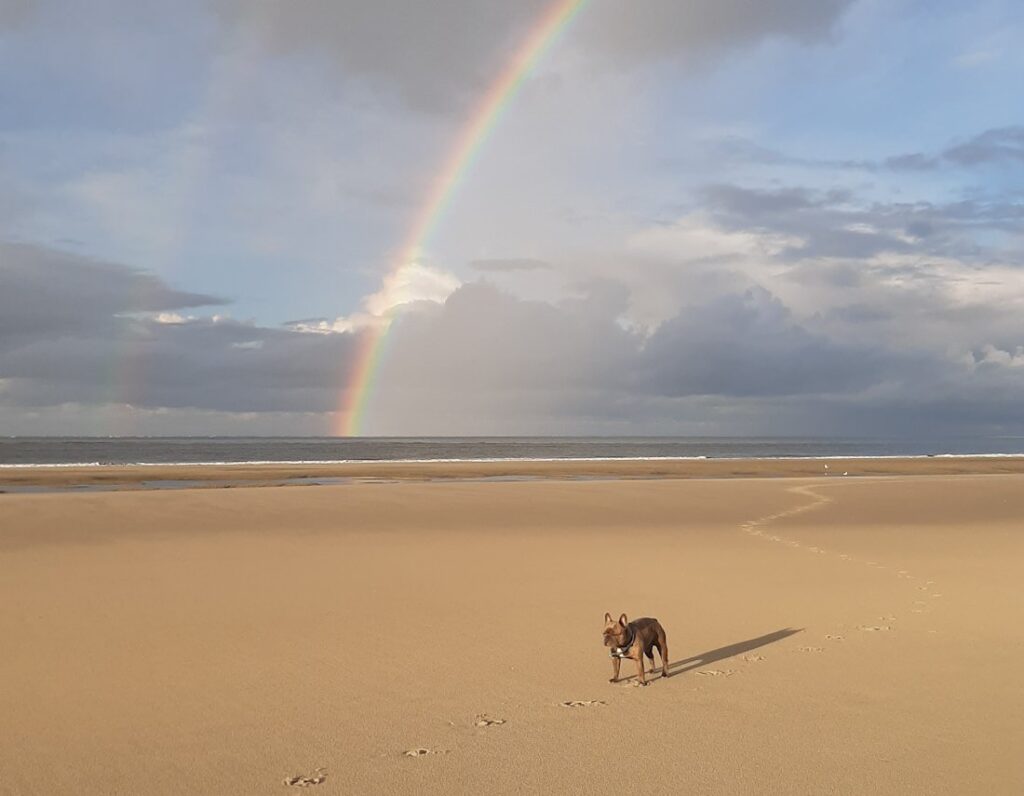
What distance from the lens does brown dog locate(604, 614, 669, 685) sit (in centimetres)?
837

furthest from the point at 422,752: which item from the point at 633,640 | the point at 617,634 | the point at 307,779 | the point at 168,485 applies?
the point at 168,485

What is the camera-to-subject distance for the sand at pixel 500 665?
6.54 metres

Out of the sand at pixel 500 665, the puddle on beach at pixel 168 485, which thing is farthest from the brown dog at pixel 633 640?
the puddle on beach at pixel 168 485

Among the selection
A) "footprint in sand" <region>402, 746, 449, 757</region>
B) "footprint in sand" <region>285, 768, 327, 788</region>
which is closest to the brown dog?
"footprint in sand" <region>402, 746, 449, 757</region>

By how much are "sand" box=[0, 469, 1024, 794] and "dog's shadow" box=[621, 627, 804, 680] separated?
0.17 feet

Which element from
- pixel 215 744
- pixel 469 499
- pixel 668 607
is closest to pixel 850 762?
pixel 215 744

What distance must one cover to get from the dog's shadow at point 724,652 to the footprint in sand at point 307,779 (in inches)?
146

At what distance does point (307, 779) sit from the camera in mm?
6312

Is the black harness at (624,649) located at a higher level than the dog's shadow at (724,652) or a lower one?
higher

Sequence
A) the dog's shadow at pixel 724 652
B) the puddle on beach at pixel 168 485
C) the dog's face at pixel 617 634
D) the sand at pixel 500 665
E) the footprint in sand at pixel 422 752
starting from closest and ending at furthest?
the sand at pixel 500 665
the footprint in sand at pixel 422 752
the dog's face at pixel 617 634
the dog's shadow at pixel 724 652
the puddle on beach at pixel 168 485

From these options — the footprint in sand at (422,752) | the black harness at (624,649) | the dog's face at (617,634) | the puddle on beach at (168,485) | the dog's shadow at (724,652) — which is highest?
the puddle on beach at (168,485)

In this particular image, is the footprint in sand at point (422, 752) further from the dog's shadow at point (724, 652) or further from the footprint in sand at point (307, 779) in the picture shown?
the dog's shadow at point (724, 652)

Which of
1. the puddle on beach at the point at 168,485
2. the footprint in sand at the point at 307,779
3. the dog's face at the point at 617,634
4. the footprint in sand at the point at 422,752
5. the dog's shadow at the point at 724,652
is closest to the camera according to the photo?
the footprint in sand at the point at 307,779

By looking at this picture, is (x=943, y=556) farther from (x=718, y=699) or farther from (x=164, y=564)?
(x=164, y=564)
